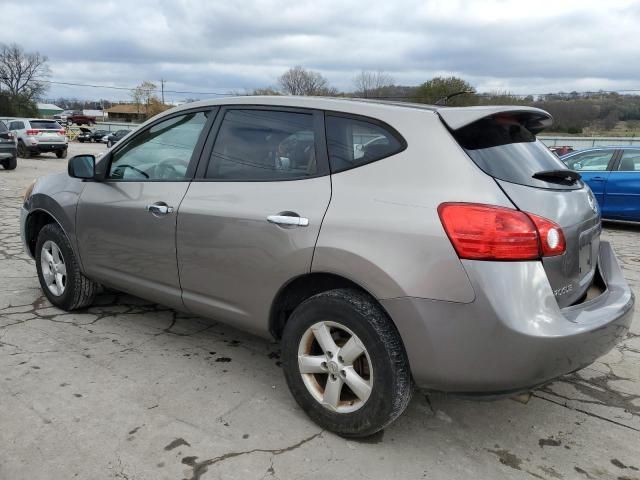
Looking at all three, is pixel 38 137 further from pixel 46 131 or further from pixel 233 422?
pixel 233 422

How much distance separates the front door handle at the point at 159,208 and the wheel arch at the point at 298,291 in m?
0.94

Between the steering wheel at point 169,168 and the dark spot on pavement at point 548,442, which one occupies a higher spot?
the steering wheel at point 169,168

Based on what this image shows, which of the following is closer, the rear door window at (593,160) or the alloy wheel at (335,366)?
the alloy wheel at (335,366)

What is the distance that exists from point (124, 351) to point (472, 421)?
89.1 inches

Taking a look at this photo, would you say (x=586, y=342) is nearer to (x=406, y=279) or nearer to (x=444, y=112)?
(x=406, y=279)

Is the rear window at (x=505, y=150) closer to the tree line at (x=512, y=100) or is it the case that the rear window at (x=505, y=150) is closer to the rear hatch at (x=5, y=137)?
the tree line at (x=512, y=100)

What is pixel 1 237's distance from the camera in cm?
708

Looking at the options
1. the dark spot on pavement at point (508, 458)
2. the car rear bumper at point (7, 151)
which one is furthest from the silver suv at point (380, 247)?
the car rear bumper at point (7, 151)

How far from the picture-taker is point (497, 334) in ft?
6.97

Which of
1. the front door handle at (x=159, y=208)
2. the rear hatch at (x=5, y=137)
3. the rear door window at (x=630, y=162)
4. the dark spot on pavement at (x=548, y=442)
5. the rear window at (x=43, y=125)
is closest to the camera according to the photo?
the dark spot on pavement at (x=548, y=442)

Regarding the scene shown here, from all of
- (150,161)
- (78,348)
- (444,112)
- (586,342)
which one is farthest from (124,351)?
(586,342)

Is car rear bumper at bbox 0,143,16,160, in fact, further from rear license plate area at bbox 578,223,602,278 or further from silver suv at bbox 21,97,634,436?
rear license plate area at bbox 578,223,602,278

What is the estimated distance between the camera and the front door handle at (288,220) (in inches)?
101

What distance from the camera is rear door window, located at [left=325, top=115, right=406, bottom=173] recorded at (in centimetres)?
249
